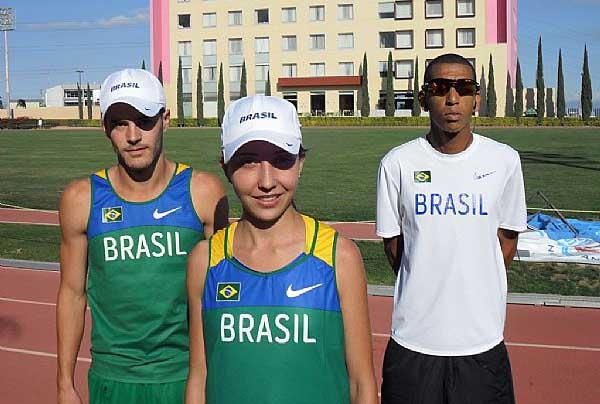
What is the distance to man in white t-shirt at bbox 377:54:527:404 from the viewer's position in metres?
3.31

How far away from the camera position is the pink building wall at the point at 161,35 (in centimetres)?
7306

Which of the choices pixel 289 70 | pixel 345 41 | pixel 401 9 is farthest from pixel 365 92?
pixel 289 70

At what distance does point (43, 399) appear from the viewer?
571 centimetres

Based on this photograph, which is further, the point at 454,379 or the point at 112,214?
the point at 454,379

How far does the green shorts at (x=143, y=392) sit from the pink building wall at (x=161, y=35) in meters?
72.0

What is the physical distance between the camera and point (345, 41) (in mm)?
68375

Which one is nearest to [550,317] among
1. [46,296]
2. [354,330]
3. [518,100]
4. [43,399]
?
[43,399]

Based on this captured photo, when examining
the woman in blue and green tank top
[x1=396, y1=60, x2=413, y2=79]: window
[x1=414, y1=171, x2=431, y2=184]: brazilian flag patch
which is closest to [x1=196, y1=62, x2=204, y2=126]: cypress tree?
[x1=396, y1=60, x2=413, y2=79]: window

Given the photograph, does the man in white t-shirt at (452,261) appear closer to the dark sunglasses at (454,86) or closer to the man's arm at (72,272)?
the dark sunglasses at (454,86)

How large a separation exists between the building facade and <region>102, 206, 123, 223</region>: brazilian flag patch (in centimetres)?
6405

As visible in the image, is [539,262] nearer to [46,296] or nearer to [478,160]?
[46,296]

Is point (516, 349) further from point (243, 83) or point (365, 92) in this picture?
point (243, 83)

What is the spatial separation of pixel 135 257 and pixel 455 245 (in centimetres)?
128

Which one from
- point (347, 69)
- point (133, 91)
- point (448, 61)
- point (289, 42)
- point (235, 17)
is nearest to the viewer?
point (133, 91)
